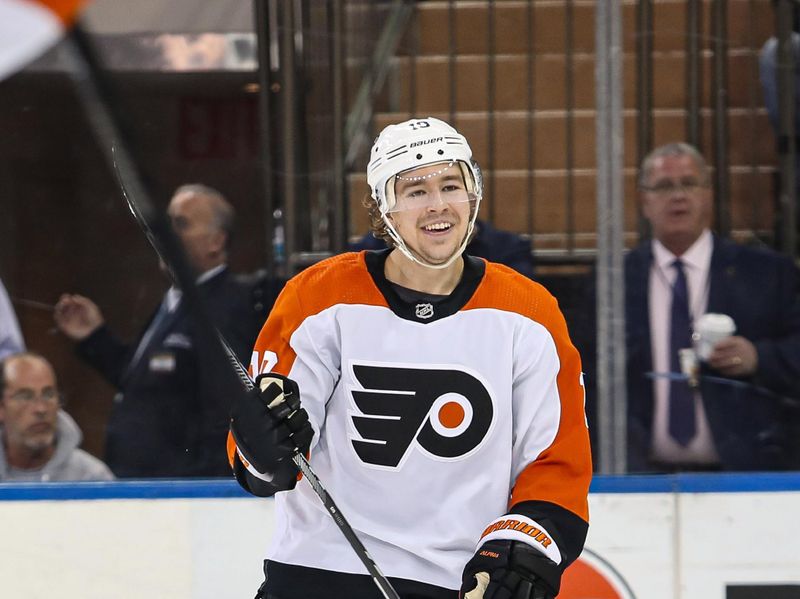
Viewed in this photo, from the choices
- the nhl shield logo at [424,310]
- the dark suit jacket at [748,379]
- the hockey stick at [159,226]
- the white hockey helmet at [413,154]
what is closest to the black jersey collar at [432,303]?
the nhl shield logo at [424,310]

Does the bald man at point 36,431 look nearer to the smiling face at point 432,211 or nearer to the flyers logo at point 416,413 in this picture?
the flyers logo at point 416,413

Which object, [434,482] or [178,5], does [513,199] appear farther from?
[434,482]

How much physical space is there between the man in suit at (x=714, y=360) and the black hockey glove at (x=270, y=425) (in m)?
1.27

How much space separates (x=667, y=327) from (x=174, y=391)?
3.78 feet

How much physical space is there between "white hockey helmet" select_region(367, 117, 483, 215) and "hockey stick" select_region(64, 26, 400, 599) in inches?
14.0

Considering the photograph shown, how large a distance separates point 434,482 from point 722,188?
4.66 feet

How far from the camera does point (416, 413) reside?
222 centimetres

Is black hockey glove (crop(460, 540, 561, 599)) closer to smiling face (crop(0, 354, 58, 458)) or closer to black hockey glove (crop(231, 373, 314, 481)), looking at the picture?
black hockey glove (crop(231, 373, 314, 481))

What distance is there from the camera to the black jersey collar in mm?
2234

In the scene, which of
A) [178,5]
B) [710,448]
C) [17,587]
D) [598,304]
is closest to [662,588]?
[710,448]

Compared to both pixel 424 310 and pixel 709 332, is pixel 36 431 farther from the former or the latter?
pixel 709 332

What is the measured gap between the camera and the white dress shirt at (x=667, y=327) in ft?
10.6

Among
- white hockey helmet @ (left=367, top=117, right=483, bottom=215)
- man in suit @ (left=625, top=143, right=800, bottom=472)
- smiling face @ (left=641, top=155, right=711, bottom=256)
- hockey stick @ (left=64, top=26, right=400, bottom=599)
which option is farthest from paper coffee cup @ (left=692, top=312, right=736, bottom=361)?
hockey stick @ (left=64, top=26, right=400, bottom=599)

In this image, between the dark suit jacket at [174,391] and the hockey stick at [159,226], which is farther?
the dark suit jacket at [174,391]
